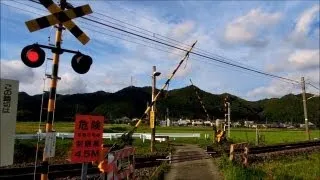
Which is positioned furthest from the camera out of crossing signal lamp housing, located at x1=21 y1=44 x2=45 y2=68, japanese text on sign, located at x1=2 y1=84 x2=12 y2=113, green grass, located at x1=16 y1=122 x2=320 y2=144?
green grass, located at x1=16 y1=122 x2=320 y2=144

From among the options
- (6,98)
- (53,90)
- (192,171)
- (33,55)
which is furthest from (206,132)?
(6,98)

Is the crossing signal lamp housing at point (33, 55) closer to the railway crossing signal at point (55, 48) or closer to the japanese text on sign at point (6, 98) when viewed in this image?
Result: the railway crossing signal at point (55, 48)

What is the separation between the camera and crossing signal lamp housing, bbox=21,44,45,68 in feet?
28.5

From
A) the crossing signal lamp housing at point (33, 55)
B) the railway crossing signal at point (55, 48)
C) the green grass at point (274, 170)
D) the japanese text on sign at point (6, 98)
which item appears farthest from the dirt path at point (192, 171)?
the japanese text on sign at point (6, 98)

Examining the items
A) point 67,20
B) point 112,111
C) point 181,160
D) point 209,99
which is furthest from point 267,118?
point 67,20

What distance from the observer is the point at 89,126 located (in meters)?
8.85

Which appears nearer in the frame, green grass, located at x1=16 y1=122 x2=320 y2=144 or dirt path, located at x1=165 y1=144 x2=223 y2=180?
dirt path, located at x1=165 y1=144 x2=223 y2=180

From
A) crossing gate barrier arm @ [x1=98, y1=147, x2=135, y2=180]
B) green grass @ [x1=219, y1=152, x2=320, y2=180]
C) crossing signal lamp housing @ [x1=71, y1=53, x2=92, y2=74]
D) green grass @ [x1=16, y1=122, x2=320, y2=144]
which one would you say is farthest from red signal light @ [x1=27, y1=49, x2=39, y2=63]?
green grass @ [x1=16, y1=122, x2=320, y2=144]

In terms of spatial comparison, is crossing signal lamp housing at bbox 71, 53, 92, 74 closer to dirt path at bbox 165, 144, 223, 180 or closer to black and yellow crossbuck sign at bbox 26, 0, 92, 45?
black and yellow crossbuck sign at bbox 26, 0, 92, 45

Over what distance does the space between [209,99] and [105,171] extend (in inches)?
7337

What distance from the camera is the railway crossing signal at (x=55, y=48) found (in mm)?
8750

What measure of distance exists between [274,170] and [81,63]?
40.2ft

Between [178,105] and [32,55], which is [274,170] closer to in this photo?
[32,55]

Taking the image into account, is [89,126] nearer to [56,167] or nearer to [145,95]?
[56,167]
